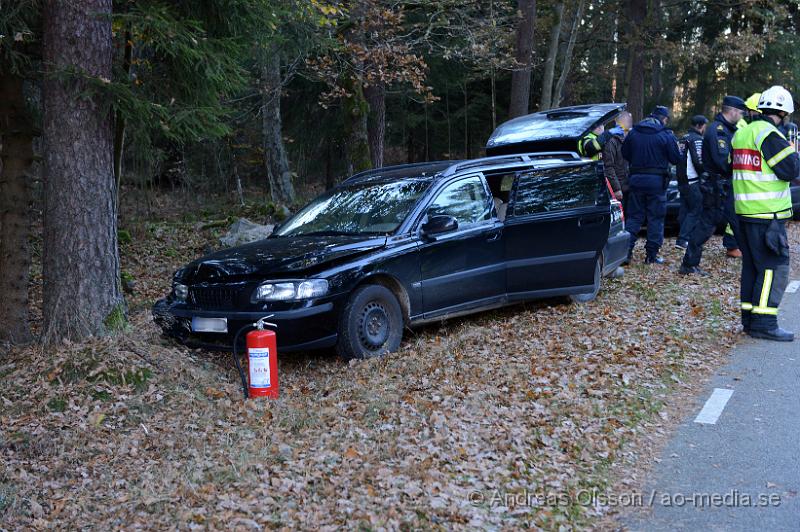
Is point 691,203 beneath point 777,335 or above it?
above

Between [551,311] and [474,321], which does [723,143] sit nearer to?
[551,311]

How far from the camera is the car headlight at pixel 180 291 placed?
7377 mm

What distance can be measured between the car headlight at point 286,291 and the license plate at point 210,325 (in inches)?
14.2

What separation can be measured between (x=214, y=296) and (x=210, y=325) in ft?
0.89

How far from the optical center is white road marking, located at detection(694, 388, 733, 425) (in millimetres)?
5852

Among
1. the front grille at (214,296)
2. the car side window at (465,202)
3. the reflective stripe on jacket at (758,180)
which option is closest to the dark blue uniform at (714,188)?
the reflective stripe on jacket at (758,180)

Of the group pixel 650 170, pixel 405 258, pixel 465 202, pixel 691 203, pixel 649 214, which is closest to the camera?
pixel 405 258

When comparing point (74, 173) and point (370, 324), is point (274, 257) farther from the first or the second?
point (74, 173)

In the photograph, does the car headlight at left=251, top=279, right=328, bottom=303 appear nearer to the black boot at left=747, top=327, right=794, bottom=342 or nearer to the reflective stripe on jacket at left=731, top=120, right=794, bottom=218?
the reflective stripe on jacket at left=731, top=120, right=794, bottom=218

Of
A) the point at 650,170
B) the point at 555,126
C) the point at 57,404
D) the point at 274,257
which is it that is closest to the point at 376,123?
the point at 555,126

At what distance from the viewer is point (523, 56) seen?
1658 cm

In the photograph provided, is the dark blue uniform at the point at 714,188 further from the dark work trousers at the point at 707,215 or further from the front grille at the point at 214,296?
the front grille at the point at 214,296

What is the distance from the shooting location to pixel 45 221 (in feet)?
23.2

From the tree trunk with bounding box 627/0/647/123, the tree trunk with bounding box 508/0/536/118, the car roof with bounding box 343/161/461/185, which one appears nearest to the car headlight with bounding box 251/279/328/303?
the car roof with bounding box 343/161/461/185
